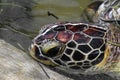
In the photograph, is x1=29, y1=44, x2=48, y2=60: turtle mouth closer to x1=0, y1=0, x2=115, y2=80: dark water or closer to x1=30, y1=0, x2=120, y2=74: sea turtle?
x1=30, y1=0, x2=120, y2=74: sea turtle

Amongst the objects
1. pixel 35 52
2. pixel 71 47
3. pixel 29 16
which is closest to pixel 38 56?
pixel 35 52

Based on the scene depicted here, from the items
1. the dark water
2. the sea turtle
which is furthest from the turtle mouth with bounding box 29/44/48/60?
the dark water

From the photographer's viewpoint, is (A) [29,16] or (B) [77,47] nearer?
(B) [77,47]

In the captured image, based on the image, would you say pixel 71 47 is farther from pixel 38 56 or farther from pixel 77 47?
pixel 38 56

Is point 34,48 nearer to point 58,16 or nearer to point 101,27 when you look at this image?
point 101,27

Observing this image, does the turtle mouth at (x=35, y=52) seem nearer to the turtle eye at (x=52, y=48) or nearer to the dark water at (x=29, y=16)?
the turtle eye at (x=52, y=48)

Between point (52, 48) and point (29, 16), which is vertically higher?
point (52, 48)

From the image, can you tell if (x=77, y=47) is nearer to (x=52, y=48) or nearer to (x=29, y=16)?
(x=52, y=48)
